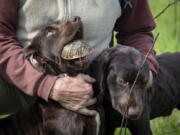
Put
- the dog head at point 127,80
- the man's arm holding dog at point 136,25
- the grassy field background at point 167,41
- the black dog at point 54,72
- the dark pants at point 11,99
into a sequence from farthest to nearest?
the grassy field background at point 167,41
the man's arm holding dog at point 136,25
the dark pants at point 11,99
the black dog at point 54,72
the dog head at point 127,80

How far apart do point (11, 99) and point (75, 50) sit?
0.90 m

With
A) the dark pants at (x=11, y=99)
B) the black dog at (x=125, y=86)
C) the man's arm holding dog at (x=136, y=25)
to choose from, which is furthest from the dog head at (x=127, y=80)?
the dark pants at (x=11, y=99)

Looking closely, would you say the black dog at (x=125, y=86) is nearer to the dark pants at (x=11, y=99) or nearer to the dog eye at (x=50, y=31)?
the dog eye at (x=50, y=31)

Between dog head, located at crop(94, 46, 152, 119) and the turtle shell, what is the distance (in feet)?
0.63

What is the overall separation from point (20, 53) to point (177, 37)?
3742mm

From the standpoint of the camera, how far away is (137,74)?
287 cm

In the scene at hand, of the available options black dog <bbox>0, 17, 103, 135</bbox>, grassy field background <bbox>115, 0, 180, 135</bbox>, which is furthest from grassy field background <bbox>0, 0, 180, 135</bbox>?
black dog <bbox>0, 17, 103, 135</bbox>

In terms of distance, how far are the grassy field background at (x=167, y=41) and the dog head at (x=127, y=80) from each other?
1326 millimetres

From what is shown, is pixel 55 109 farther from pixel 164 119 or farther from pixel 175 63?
pixel 164 119

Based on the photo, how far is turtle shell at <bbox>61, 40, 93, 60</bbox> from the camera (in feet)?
9.82

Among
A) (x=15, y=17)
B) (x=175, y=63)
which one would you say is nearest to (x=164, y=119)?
(x=175, y=63)

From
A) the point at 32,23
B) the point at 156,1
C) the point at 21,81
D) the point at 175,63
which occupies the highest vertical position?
the point at 32,23

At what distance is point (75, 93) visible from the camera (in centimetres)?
313

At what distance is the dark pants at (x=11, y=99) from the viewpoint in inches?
138
